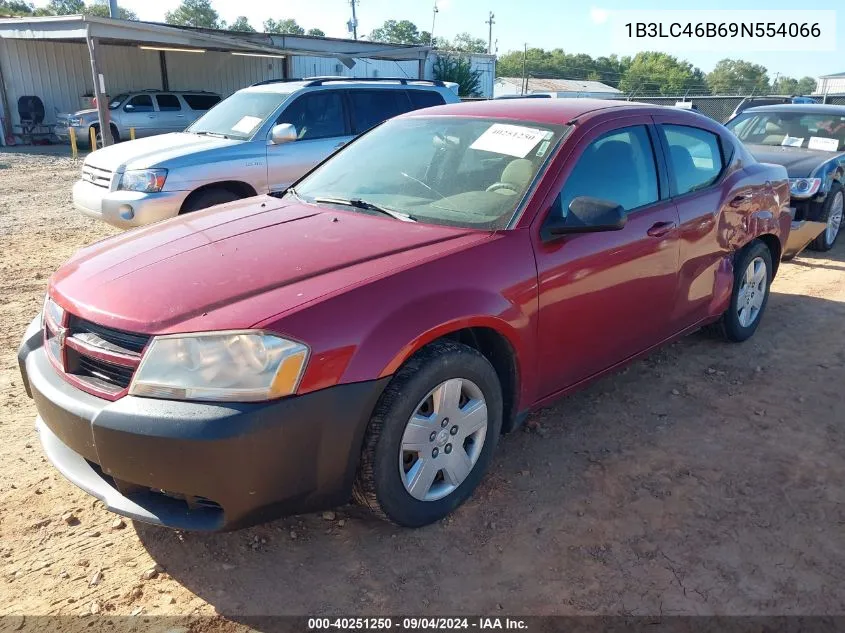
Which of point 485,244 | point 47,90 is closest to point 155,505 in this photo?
point 485,244

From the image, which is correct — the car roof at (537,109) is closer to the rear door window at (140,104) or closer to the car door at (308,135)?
the car door at (308,135)

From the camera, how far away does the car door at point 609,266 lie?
3135mm

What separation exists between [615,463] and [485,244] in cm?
133

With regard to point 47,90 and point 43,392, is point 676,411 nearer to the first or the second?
point 43,392

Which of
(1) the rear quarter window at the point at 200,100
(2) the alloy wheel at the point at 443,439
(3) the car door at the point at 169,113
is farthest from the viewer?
(1) the rear quarter window at the point at 200,100

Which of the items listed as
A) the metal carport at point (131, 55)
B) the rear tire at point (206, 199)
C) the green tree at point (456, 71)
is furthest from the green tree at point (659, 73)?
the rear tire at point (206, 199)

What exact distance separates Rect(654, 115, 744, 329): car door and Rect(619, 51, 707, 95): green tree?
7556cm

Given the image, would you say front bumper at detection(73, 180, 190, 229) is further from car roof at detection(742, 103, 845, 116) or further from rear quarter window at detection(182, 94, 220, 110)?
rear quarter window at detection(182, 94, 220, 110)

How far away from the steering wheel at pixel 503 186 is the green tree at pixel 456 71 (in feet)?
85.9

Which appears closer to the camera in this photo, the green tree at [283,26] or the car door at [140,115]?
the car door at [140,115]

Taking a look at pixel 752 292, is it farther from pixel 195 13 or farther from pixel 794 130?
pixel 195 13

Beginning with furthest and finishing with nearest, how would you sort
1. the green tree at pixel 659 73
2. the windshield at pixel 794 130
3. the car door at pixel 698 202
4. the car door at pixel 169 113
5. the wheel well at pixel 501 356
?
the green tree at pixel 659 73 < the car door at pixel 169 113 < the windshield at pixel 794 130 < the car door at pixel 698 202 < the wheel well at pixel 501 356

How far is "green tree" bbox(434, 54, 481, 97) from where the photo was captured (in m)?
28.4

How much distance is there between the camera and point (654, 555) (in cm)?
272
